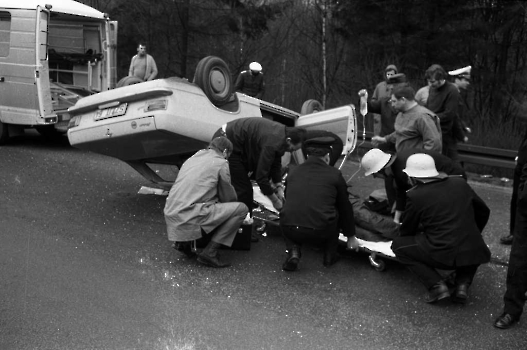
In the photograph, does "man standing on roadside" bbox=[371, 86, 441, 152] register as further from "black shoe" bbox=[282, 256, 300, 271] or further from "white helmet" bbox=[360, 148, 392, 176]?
"black shoe" bbox=[282, 256, 300, 271]

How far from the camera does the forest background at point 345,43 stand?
14.8 metres

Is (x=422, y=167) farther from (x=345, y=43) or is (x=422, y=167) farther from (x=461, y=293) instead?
(x=345, y=43)

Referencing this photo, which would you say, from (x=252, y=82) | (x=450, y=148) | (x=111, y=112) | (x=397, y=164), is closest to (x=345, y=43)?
(x=252, y=82)

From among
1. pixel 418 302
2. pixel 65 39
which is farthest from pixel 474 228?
pixel 65 39

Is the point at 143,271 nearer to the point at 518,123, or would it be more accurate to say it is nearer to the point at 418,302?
the point at 418,302

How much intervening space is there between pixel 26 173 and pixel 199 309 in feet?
16.4

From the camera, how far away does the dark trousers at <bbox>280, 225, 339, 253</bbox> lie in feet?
18.6

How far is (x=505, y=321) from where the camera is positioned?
4.81 m

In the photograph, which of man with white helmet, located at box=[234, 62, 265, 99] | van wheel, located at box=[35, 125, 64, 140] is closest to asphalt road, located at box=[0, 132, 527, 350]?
man with white helmet, located at box=[234, 62, 265, 99]

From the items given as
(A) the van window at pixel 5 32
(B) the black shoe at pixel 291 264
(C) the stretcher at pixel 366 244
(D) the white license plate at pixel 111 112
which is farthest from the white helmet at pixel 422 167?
(A) the van window at pixel 5 32

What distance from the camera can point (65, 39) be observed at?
1296 centimetres

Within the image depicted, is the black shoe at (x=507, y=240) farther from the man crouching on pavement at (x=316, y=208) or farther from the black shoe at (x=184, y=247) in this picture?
the black shoe at (x=184, y=247)

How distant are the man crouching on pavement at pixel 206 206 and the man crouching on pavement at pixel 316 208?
0.44 metres

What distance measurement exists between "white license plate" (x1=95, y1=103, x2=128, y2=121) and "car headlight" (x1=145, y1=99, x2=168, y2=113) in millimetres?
301
